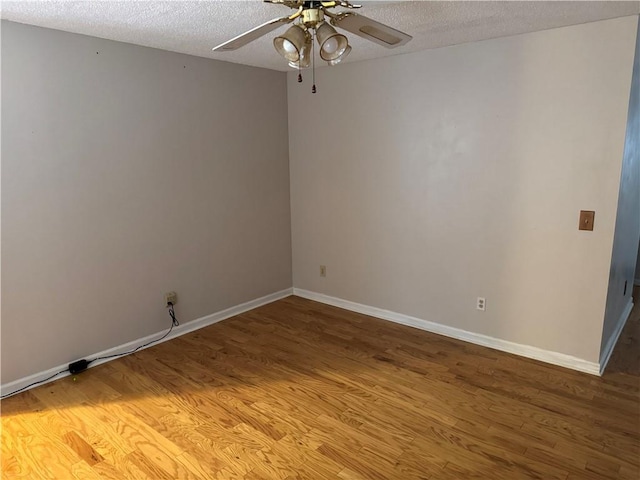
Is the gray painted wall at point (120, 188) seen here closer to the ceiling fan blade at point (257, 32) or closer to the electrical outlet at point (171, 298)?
the electrical outlet at point (171, 298)

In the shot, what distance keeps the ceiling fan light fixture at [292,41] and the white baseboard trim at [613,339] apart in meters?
2.66

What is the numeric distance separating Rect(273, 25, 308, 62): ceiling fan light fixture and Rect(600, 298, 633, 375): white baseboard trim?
105 inches

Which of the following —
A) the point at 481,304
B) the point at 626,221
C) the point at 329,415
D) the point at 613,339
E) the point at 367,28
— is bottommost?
the point at 329,415

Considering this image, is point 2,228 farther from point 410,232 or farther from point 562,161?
point 562,161

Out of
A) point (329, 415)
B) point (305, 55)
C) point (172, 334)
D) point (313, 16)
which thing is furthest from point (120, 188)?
point (329, 415)

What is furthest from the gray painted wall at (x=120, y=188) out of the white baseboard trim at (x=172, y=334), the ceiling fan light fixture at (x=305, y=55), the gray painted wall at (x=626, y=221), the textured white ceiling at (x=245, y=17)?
the gray painted wall at (x=626, y=221)

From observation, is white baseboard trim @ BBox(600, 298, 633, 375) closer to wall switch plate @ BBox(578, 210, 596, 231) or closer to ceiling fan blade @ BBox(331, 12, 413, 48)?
wall switch plate @ BBox(578, 210, 596, 231)

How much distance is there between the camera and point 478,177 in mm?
3109

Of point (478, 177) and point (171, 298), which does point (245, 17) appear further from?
point (171, 298)

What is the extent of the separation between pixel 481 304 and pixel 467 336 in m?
0.28

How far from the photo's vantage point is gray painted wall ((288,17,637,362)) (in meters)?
2.65

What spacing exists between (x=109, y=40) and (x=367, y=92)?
1.89m

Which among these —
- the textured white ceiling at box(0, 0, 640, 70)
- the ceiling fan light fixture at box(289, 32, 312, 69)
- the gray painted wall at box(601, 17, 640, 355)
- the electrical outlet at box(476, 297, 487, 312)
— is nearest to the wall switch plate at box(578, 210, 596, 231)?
the gray painted wall at box(601, 17, 640, 355)

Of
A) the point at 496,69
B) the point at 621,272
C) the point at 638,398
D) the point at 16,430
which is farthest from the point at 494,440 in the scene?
the point at 16,430
